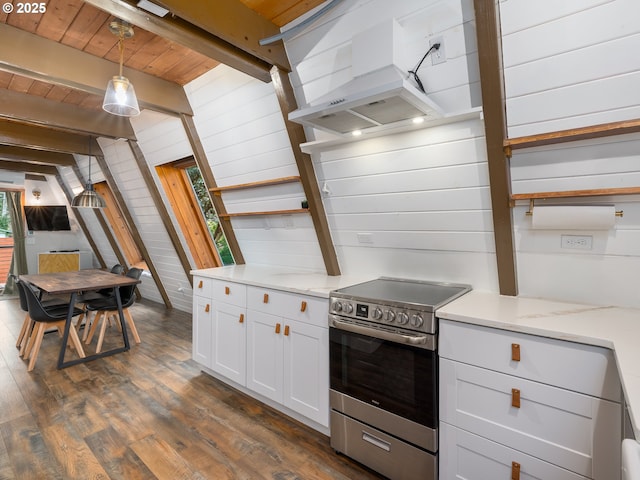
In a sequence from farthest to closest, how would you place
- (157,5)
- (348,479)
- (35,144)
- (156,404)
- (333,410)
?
(35,144) → (156,404) → (333,410) → (348,479) → (157,5)

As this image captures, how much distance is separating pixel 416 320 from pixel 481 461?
69 centimetres

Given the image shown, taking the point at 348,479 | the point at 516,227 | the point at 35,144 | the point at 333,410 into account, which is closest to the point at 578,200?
the point at 516,227

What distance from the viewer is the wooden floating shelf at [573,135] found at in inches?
56.5

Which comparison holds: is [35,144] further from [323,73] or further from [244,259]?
[323,73]

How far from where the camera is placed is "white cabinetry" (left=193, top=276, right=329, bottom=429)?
2.20 metres

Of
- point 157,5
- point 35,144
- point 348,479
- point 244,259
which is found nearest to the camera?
point 157,5

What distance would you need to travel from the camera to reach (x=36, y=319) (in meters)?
3.34

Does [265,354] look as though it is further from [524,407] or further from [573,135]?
[573,135]

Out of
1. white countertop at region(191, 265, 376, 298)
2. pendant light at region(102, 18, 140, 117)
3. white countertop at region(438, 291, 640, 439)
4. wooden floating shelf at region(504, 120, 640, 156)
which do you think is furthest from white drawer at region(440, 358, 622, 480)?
pendant light at region(102, 18, 140, 117)

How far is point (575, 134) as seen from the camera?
1538 mm

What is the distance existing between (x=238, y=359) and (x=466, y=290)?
1795 mm

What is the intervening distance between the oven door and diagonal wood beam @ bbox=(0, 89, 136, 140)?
10.7ft

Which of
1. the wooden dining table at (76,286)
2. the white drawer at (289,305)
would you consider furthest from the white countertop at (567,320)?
the wooden dining table at (76,286)

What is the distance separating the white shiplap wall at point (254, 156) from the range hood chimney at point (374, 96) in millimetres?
835
